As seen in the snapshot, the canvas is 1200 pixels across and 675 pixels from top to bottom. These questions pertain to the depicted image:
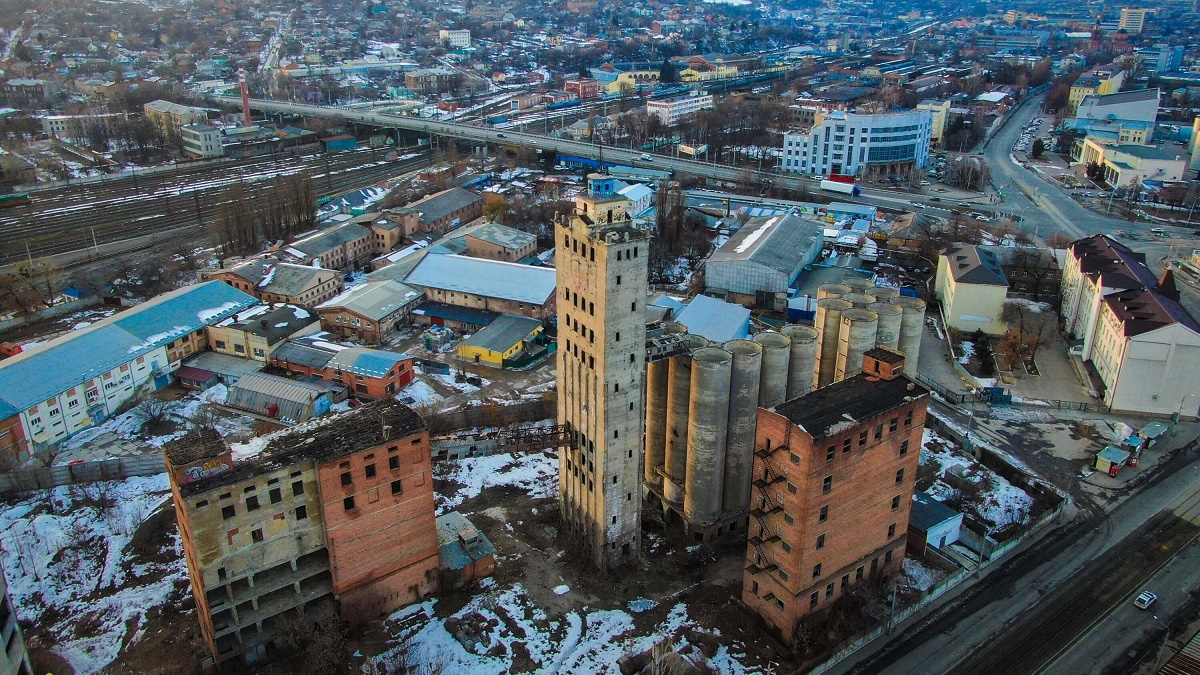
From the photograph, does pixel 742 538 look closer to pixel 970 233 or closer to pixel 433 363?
pixel 433 363

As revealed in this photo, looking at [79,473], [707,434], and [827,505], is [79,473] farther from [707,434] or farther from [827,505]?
[827,505]

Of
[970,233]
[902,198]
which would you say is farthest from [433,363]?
[902,198]

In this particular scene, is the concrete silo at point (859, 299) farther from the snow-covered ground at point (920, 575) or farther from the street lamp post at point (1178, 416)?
the street lamp post at point (1178, 416)

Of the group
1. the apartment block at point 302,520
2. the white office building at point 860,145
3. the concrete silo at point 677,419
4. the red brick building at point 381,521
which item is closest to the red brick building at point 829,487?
the concrete silo at point 677,419

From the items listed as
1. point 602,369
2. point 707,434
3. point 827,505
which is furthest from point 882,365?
point 602,369

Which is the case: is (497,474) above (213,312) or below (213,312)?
below

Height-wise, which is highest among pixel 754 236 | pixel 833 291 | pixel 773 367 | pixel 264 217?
pixel 833 291
